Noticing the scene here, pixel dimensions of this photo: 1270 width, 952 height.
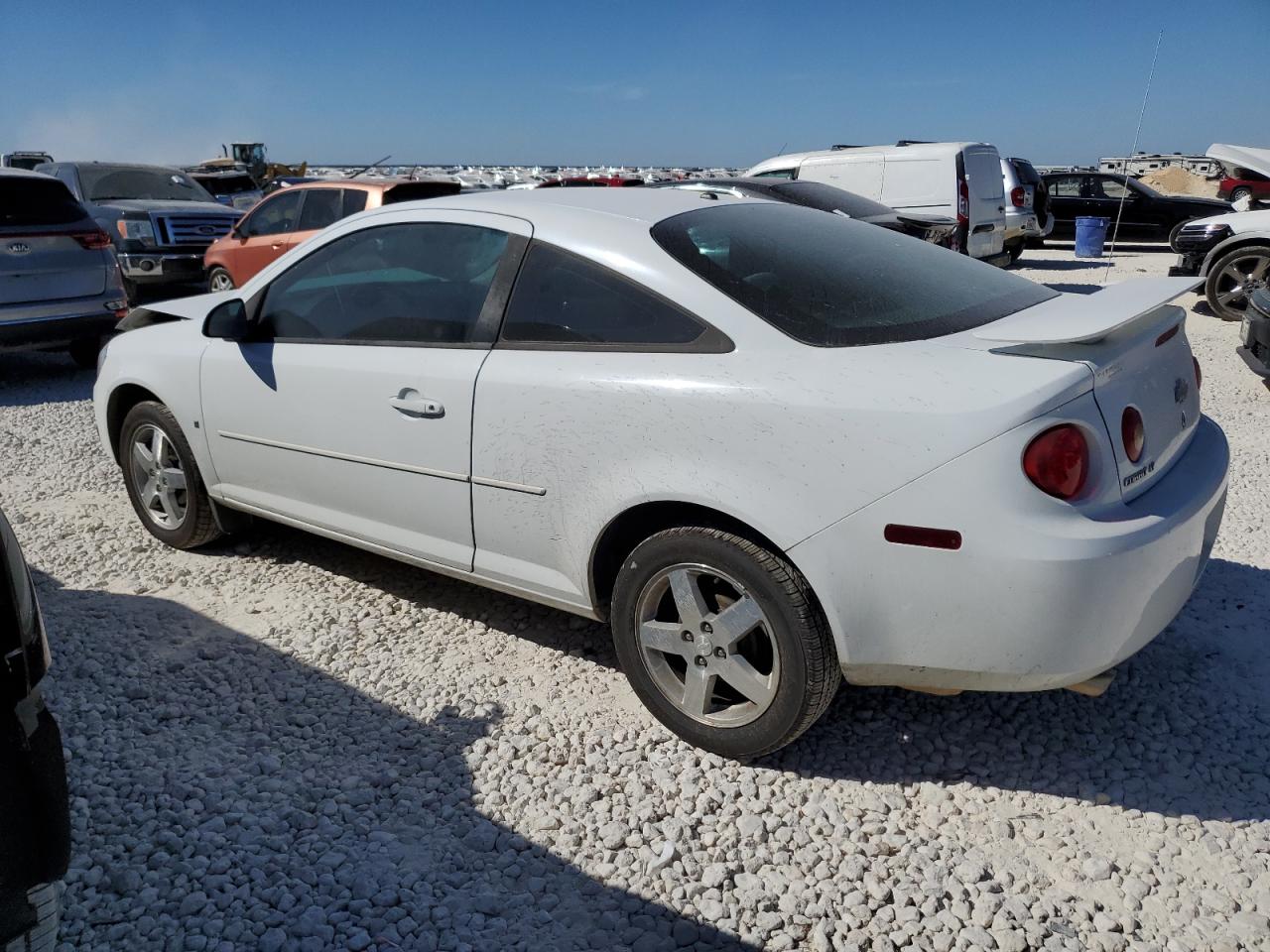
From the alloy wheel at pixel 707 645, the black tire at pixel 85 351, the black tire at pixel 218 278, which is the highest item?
the alloy wheel at pixel 707 645

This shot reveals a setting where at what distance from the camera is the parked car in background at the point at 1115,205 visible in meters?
19.3

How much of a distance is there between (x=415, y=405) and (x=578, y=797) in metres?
1.39

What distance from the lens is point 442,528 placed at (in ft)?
11.1

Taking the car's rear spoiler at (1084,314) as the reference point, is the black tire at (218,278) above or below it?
below

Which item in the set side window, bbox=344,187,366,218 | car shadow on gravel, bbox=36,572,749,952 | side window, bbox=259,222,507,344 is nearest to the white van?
side window, bbox=344,187,366,218

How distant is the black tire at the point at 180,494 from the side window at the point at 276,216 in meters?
6.66

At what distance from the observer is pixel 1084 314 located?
2.65 m

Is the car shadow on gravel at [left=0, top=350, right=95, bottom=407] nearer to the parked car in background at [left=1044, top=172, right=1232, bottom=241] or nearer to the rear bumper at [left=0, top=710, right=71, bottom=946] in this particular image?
the rear bumper at [left=0, top=710, right=71, bottom=946]

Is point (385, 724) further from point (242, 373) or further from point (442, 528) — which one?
point (242, 373)

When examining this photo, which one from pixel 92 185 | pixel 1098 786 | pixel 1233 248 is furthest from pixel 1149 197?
pixel 1098 786

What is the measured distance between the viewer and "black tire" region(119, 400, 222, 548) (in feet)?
14.2

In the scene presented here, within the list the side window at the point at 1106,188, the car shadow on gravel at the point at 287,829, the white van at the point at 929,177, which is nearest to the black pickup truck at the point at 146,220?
the white van at the point at 929,177

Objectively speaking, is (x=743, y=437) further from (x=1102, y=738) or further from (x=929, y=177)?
(x=929, y=177)

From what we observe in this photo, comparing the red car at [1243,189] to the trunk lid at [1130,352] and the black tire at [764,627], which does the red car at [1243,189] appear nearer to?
the trunk lid at [1130,352]
